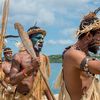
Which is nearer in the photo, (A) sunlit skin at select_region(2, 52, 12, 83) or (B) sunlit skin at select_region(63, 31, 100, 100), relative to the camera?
(B) sunlit skin at select_region(63, 31, 100, 100)

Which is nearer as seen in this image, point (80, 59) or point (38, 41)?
point (80, 59)

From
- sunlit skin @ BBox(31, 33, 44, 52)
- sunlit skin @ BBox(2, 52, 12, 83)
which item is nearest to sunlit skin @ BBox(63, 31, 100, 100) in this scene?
sunlit skin @ BBox(31, 33, 44, 52)

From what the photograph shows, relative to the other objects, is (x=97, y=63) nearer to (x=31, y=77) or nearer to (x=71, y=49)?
(x=71, y=49)

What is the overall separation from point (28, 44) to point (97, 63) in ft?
6.63

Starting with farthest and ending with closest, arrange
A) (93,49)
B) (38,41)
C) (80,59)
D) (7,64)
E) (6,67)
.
Answer: (7,64) → (6,67) → (38,41) → (93,49) → (80,59)

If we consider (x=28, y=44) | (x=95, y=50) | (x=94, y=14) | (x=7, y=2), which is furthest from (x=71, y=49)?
(x=7, y=2)

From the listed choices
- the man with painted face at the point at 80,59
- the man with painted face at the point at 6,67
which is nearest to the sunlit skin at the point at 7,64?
the man with painted face at the point at 6,67

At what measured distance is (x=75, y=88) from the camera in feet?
13.5

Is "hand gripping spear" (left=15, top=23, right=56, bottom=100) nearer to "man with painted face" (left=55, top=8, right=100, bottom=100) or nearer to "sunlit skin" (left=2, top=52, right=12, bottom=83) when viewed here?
"man with painted face" (left=55, top=8, right=100, bottom=100)

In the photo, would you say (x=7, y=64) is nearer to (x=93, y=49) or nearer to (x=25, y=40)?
(x=25, y=40)

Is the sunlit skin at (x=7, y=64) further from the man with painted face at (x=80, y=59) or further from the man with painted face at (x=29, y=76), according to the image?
the man with painted face at (x=80, y=59)

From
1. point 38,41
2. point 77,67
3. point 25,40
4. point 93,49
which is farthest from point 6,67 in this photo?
point 77,67

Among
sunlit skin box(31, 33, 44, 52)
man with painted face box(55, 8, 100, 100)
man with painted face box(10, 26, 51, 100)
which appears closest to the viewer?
man with painted face box(55, 8, 100, 100)

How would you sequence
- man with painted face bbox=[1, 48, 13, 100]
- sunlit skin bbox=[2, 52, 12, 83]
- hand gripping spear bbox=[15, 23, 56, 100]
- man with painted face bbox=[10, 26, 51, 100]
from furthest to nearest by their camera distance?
sunlit skin bbox=[2, 52, 12, 83] < man with painted face bbox=[1, 48, 13, 100] < man with painted face bbox=[10, 26, 51, 100] < hand gripping spear bbox=[15, 23, 56, 100]
